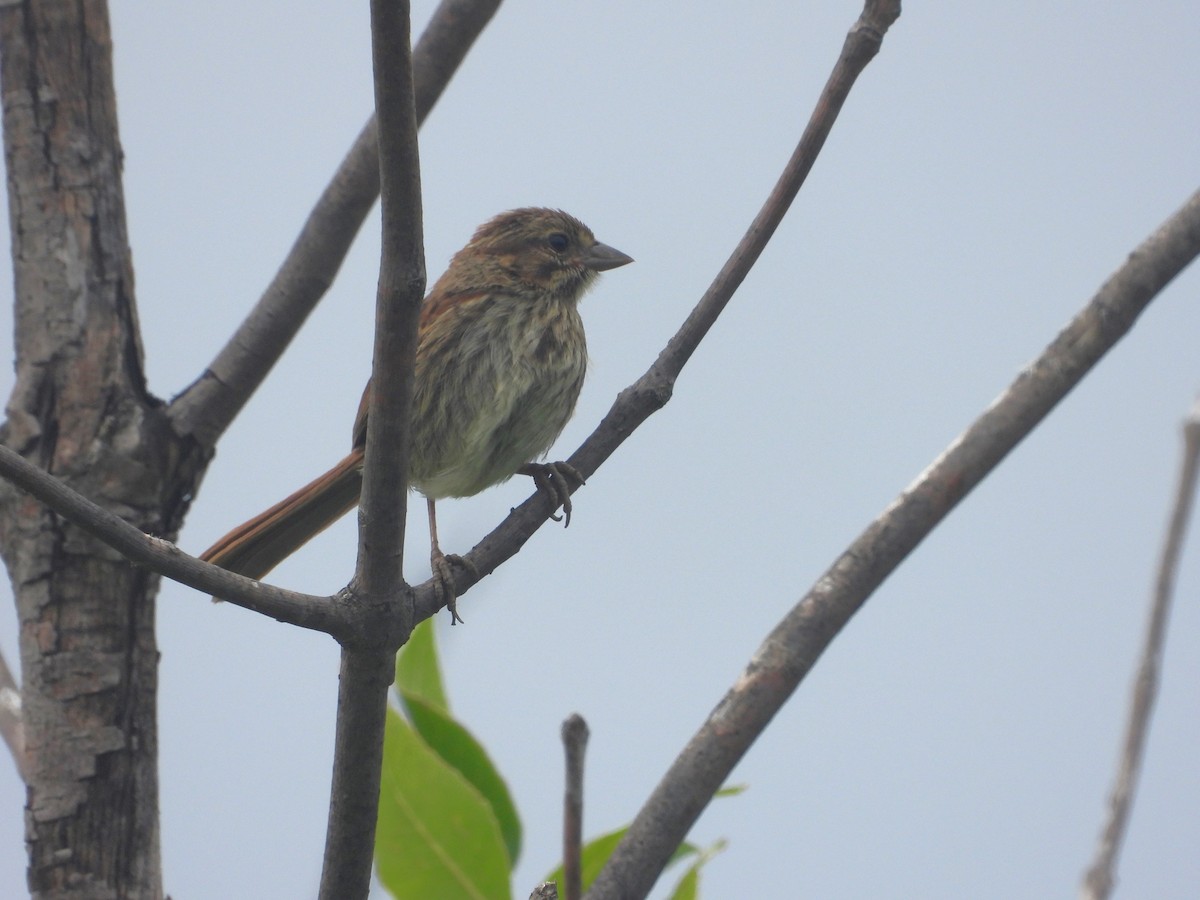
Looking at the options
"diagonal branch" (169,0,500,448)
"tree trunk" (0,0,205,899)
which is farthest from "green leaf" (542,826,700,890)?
"diagonal branch" (169,0,500,448)

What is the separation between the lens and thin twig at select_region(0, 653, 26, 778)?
2680 millimetres

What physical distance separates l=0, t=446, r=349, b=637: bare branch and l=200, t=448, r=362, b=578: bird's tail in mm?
1380

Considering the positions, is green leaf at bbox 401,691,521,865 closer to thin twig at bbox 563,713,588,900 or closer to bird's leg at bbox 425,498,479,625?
bird's leg at bbox 425,498,479,625

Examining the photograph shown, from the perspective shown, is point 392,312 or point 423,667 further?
point 423,667

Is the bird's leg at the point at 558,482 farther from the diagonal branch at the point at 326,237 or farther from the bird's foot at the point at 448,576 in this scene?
the diagonal branch at the point at 326,237

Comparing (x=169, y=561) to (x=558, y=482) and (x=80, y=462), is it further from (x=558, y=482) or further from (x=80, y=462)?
(x=558, y=482)

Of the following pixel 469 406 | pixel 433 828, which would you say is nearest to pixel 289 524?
pixel 469 406

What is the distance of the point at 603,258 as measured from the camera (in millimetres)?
4242

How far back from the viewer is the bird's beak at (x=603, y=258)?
4203mm

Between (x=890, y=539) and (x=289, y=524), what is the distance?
1.65m

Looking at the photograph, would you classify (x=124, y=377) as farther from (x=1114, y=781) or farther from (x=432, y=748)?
(x=1114, y=781)

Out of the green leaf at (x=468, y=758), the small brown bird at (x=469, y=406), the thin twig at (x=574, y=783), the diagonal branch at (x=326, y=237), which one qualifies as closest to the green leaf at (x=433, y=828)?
the green leaf at (x=468, y=758)

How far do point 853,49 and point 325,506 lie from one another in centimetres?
194

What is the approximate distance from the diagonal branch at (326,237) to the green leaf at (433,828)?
0.97 m
